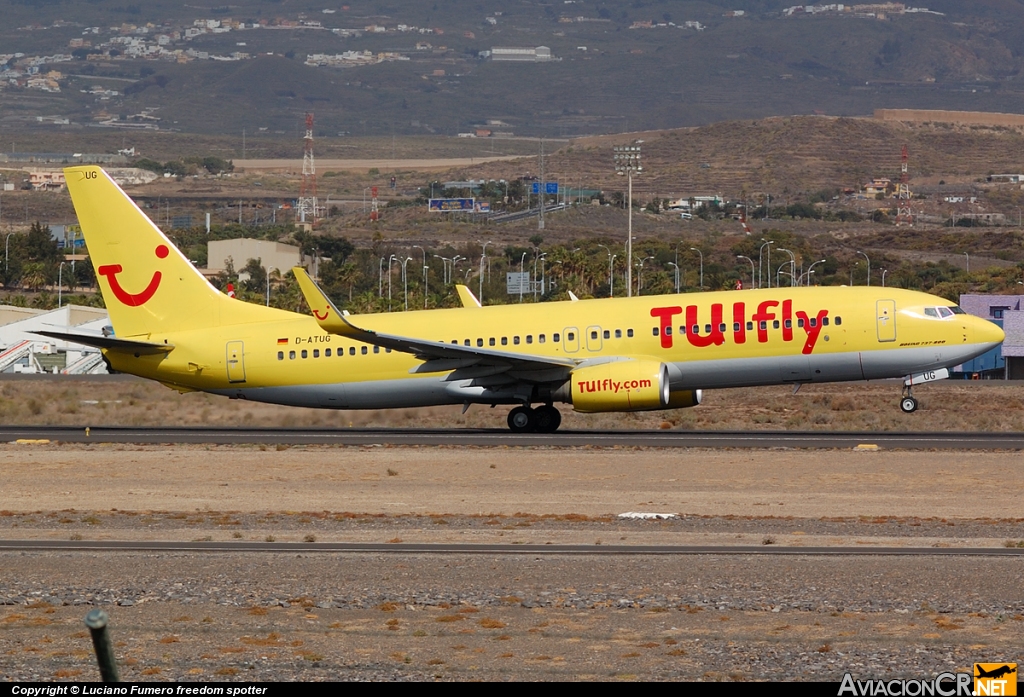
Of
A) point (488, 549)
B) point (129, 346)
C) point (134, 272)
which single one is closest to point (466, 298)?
point (134, 272)

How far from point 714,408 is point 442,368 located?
15623 millimetres

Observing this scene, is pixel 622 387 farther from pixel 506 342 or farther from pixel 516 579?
pixel 516 579

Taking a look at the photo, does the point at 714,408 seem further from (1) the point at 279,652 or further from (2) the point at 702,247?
(2) the point at 702,247

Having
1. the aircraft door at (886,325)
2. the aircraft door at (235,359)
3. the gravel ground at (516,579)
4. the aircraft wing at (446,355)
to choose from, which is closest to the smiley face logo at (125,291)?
the aircraft door at (235,359)

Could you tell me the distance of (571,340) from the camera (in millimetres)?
40406

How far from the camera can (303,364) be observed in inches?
1652

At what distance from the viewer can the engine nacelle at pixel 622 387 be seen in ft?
126

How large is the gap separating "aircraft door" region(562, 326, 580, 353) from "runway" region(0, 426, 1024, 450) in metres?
2.36

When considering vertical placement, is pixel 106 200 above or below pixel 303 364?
above

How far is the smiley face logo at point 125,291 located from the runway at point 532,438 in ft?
12.2

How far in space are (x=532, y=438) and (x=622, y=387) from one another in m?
3.07

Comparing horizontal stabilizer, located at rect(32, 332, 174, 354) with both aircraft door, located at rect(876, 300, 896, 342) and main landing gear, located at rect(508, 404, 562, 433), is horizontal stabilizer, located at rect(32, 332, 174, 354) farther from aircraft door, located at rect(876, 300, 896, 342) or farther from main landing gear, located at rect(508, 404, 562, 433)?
aircraft door, located at rect(876, 300, 896, 342)

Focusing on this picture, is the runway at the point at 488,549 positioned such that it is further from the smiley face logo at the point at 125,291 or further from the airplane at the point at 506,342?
the smiley face logo at the point at 125,291

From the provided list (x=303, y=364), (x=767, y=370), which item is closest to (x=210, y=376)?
(x=303, y=364)
